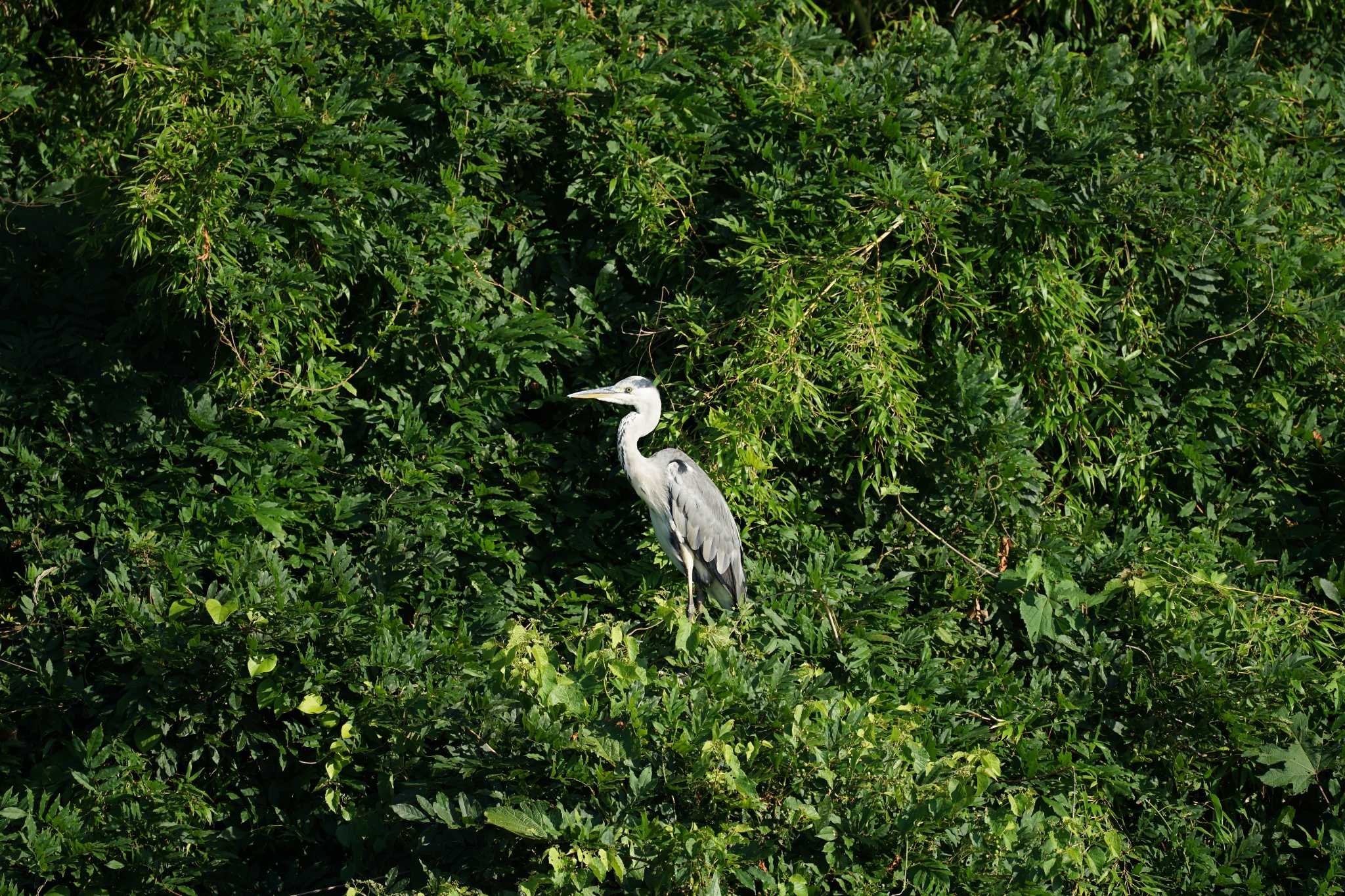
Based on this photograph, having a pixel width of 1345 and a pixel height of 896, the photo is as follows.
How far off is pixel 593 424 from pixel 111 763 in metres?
2.00

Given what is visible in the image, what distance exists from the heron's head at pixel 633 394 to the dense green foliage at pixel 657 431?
180 mm

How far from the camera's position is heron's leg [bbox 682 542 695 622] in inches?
165

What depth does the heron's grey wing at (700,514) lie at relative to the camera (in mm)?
4246

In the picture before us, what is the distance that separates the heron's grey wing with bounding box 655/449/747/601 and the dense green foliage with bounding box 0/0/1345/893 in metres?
0.12

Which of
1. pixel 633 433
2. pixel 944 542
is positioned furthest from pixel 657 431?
pixel 944 542

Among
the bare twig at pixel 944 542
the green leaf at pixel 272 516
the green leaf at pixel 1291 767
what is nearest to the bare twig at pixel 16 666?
the green leaf at pixel 272 516

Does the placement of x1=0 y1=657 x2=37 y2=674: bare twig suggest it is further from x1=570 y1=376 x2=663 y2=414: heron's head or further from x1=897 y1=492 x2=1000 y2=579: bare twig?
x1=897 y1=492 x2=1000 y2=579: bare twig

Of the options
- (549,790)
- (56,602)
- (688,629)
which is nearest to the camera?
(549,790)

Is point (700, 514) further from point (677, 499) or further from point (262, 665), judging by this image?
point (262, 665)

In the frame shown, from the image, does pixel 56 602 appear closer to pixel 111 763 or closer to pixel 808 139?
pixel 111 763

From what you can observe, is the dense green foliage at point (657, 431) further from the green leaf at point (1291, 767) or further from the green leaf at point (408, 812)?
the green leaf at point (408, 812)

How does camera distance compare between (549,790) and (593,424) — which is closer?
(549,790)

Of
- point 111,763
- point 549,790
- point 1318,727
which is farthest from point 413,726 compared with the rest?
point 1318,727

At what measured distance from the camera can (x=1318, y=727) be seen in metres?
4.03
